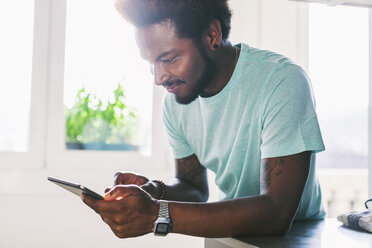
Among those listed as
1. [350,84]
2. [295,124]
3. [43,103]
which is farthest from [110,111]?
[350,84]

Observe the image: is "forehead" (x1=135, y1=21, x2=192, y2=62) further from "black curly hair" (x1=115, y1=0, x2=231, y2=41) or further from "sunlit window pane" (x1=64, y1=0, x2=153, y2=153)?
"sunlit window pane" (x1=64, y1=0, x2=153, y2=153)

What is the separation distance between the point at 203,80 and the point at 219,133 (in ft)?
0.55

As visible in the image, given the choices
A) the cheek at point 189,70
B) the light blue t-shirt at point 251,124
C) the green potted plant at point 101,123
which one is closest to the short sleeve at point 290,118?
the light blue t-shirt at point 251,124

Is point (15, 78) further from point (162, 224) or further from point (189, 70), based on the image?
point (162, 224)

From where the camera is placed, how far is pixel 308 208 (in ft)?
4.11

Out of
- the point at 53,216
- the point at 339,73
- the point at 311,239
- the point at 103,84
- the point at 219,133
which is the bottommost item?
the point at 53,216

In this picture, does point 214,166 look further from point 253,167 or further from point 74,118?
point 74,118

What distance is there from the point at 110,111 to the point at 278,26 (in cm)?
97

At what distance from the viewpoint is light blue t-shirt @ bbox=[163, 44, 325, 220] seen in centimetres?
105

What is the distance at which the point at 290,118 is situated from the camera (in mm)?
1048

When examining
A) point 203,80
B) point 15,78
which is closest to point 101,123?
point 15,78

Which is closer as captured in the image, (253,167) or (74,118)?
(253,167)

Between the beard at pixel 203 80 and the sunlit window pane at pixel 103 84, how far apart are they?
0.89 m

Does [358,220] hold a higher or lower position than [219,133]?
lower
